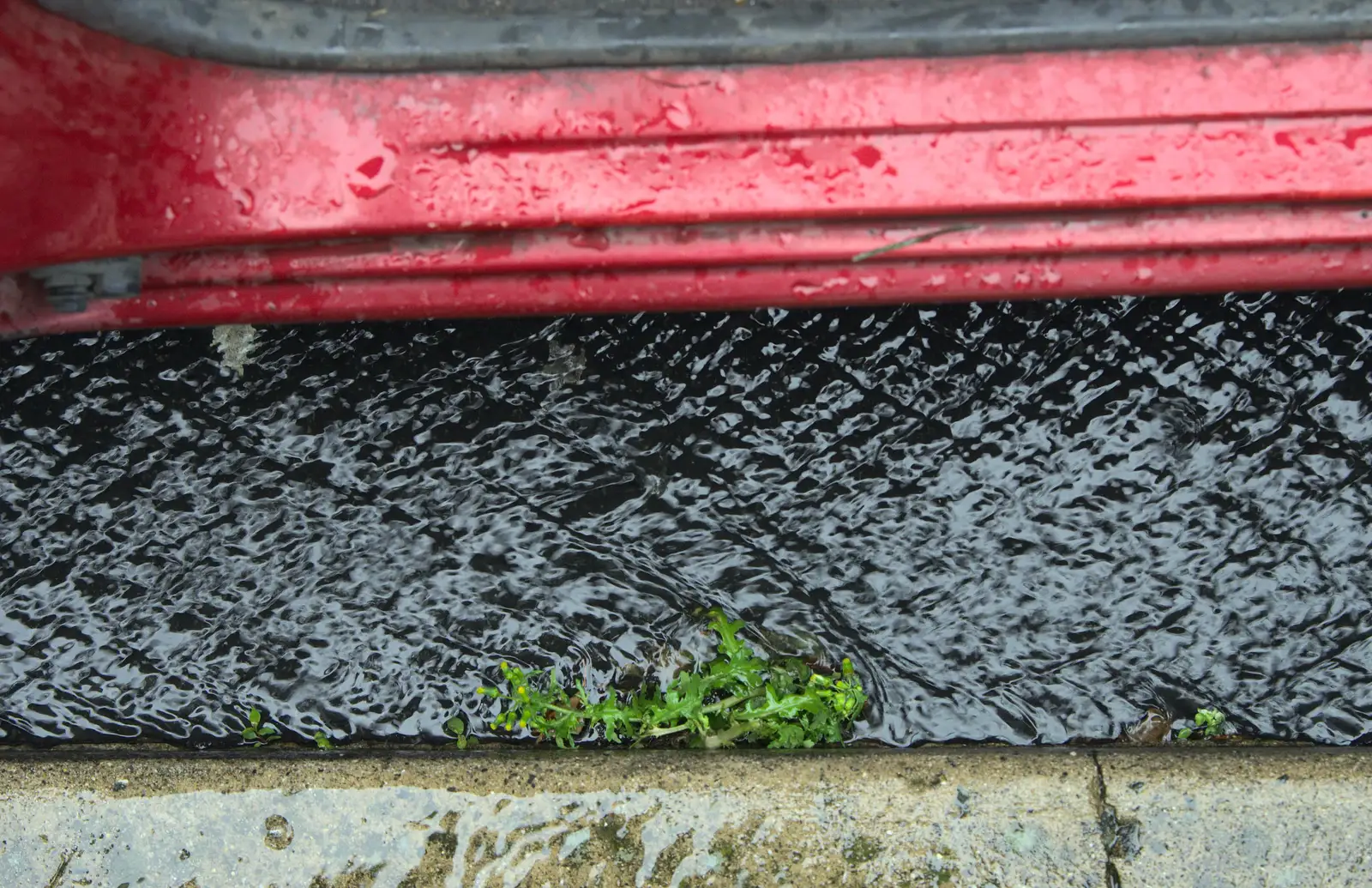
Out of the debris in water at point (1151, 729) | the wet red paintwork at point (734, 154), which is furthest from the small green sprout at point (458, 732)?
the debris in water at point (1151, 729)

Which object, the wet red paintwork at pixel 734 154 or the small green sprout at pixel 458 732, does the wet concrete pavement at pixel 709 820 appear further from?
the wet red paintwork at pixel 734 154

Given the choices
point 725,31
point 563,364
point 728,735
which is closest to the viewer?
point 725,31

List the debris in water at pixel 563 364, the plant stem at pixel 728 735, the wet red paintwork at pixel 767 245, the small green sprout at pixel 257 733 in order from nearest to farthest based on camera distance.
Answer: the wet red paintwork at pixel 767 245
the plant stem at pixel 728 735
the small green sprout at pixel 257 733
the debris in water at pixel 563 364

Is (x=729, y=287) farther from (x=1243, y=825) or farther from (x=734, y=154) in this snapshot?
(x=1243, y=825)

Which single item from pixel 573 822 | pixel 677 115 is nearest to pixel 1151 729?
pixel 573 822

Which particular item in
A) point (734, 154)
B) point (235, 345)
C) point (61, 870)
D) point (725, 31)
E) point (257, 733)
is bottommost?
point (61, 870)

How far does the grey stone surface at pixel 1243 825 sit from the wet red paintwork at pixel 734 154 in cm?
95

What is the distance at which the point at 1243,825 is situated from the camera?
1.93m

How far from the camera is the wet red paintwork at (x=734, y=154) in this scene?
66.8 inches

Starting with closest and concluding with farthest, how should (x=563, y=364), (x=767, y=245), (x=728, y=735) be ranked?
(x=767, y=245), (x=728, y=735), (x=563, y=364)

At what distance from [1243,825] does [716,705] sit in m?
0.97

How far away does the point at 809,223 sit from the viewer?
1808 mm

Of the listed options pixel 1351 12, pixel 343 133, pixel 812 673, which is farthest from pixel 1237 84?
pixel 343 133

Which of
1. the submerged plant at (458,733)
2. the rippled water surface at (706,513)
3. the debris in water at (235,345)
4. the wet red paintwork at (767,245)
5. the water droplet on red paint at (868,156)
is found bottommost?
the submerged plant at (458,733)
